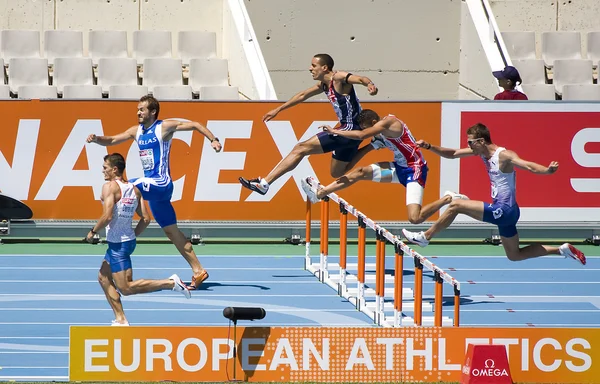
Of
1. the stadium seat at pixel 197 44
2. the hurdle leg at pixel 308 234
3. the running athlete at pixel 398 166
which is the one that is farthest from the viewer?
the stadium seat at pixel 197 44

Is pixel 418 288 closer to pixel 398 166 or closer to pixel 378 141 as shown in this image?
pixel 398 166

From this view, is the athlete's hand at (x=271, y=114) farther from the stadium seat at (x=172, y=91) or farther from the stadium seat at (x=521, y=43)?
the stadium seat at (x=521, y=43)

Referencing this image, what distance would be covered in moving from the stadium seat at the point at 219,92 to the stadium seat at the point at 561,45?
5906 millimetres

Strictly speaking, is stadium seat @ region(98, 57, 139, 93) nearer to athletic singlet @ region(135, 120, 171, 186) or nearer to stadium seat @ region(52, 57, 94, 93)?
stadium seat @ region(52, 57, 94, 93)

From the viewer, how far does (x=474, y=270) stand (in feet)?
48.5

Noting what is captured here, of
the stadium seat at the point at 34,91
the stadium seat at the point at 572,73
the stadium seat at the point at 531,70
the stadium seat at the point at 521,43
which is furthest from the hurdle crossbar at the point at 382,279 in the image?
the stadium seat at the point at 521,43

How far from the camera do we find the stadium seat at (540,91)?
Result: 19453mm

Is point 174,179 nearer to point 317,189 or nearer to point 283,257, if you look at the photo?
point 283,257

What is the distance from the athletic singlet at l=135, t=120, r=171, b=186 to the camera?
12.3 metres

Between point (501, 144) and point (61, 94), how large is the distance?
7.63 m

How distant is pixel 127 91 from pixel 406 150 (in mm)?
7555

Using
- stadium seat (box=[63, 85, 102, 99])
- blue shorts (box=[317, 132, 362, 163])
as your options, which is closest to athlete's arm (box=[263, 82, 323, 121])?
blue shorts (box=[317, 132, 362, 163])

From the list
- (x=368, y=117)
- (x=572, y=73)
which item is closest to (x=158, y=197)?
(x=368, y=117)

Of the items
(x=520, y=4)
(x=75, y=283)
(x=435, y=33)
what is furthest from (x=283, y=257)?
(x=520, y=4)
